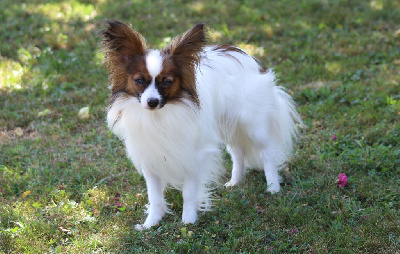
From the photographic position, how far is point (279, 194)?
4.32 metres

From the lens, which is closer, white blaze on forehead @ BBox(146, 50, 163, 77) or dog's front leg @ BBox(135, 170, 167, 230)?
white blaze on forehead @ BBox(146, 50, 163, 77)

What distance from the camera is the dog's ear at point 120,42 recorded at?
3.44 meters

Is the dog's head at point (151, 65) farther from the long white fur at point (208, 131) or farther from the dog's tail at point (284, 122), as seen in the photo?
the dog's tail at point (284, 122)

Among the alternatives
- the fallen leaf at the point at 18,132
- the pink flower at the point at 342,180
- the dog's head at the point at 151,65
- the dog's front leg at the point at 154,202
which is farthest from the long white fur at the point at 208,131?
the fallen leaf at the point at 18,132

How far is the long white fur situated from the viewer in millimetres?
3633

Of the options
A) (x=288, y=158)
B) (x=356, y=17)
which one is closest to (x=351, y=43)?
(x=356, y=17)

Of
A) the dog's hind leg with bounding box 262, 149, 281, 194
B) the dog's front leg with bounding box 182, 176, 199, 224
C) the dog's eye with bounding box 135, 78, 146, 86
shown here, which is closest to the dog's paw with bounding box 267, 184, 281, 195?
the dog's hind leg with bounding box 262, 149, 281, 194

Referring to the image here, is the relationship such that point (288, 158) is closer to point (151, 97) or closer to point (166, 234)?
point (166, 234)

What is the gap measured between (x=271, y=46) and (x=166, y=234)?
189 inches

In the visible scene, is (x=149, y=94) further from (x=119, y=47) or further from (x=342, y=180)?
(x=342, y=180)

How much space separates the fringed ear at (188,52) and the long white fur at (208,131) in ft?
0.41

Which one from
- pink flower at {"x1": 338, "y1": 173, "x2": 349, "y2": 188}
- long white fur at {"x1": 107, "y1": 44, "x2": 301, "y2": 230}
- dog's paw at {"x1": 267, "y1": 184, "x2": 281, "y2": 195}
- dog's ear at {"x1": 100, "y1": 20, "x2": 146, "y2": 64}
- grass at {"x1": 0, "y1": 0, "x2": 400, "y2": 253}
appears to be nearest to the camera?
dog's ear at {"x1": 100, "y1": 20, "x2": 146, "y2": 64}

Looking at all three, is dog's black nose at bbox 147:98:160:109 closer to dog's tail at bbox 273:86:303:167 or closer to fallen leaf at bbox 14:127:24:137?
dog's tail at bbox 273:86:303:167

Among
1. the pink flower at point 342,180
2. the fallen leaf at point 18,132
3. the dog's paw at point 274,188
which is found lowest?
the dog's paw at point 274,188
